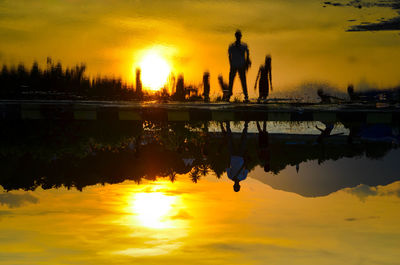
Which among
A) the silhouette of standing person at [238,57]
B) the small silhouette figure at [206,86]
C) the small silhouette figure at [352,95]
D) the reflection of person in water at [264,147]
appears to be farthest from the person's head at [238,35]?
the small silhouette figure at [352,95]

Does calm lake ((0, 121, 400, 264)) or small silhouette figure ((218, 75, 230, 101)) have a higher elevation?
small silhouette figure ((218, 75, 230, 101))

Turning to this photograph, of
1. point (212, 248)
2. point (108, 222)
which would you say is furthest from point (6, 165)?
point (212, 248)

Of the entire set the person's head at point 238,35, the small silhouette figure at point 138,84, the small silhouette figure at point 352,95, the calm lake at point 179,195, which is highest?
the person's head at point 238,35

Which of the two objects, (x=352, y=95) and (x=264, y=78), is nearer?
(x=264, y=78)

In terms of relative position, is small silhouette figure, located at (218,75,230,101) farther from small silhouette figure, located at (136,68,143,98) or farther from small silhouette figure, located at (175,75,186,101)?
small silhouette figure, located at (136,68,143,98)

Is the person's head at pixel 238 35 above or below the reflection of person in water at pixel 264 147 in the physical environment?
above

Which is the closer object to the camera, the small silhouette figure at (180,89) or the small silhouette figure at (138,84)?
the small silhouette figure at (180,89)

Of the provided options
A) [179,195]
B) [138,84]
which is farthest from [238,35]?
[138,84]

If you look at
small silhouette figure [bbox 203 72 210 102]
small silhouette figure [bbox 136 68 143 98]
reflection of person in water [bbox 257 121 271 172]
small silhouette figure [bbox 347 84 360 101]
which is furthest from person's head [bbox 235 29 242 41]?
small silhouette figure [bbox 136 68 143 98]

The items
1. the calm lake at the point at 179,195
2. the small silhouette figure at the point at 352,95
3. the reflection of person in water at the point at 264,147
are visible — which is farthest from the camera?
the small silhouette figure at the point at 352,95

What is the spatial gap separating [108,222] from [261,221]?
13.5 feet

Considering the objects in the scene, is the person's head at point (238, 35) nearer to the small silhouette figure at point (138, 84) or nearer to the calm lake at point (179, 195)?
the calm lake at point (179, 195)

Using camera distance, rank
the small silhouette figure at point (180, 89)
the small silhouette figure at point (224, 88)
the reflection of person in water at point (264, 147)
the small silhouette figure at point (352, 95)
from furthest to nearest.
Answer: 1. the small silhouette figure at point (180, 89)
2. the small silhouette figure at point (352, 95)
3. the small silhouette figure at point (224, 88)
4. the reflection of person in water at point (264, 147)

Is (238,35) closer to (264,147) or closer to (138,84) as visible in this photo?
(264,147)
